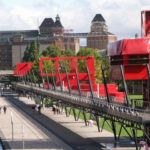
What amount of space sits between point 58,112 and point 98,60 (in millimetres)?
54803

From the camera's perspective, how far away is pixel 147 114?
→ 4884 centimetres

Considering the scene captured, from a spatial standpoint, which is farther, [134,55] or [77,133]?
[77,133]

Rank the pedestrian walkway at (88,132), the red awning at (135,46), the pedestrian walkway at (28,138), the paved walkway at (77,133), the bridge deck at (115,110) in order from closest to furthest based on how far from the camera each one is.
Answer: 1. the bridge deck at (115,110)
2. the red awning at (135,46)
3. the pedestrian walkway at (88,132)
4. the pedestrian walkway at (28,138)
5. the paved walkway at (77,133)

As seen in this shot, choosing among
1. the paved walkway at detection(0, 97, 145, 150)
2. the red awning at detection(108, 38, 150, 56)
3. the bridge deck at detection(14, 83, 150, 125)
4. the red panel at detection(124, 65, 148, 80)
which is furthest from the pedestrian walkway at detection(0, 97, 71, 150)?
the red awning at detection(108, 38, 150, 56)

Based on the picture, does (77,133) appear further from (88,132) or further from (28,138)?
(28,138)

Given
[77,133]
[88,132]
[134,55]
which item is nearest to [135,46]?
[134,55]

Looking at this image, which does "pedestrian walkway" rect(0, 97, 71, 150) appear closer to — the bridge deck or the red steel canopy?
the bridge deck

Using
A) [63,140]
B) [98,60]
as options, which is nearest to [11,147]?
[63,140]

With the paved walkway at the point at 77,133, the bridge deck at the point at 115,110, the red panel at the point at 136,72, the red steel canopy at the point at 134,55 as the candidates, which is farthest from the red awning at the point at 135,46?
the paved walkway at the point at 77,133

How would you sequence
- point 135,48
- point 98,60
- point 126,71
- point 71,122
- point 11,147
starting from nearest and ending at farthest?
point 135,48
point 126,71
point 11,147
point 71,122
point 98,60

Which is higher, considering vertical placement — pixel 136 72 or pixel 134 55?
pixel 134 55

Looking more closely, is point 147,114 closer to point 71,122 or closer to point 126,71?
point 126,71

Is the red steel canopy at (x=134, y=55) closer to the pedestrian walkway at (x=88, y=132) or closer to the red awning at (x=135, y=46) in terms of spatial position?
the red awning at (x=135, y=46)

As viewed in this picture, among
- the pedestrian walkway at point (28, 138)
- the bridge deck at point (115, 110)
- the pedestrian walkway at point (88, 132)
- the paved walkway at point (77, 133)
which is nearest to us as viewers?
the bridge deck at point (115, 110)
